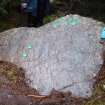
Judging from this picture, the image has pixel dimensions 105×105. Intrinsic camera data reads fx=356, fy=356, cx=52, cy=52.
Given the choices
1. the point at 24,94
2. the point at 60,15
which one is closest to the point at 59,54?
the point at 24,94

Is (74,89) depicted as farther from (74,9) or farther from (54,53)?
(74,9)

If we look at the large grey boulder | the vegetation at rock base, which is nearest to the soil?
the vegetation at rock base

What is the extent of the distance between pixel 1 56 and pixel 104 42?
6.64ft

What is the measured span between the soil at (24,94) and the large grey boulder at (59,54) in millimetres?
109

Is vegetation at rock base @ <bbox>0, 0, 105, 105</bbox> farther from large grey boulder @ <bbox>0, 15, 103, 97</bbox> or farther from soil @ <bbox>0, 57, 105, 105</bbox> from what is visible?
large grey boulder @ <bbox>0, 15, 103, 97</bbox>

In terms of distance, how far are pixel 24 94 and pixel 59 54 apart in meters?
1.05

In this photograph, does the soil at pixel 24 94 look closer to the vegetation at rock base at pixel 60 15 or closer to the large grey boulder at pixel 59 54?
the vegetation at rock base at pixel 60 15

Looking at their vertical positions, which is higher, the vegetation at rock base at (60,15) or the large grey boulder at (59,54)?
the large grey boulder at (59,54)

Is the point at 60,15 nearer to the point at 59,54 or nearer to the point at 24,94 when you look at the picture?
the point at 59,54

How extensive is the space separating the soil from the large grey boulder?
0.36ft

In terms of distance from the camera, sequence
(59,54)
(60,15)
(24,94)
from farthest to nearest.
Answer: (60,15)
(59,54)
(24,94)

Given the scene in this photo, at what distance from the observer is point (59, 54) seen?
6.67 m

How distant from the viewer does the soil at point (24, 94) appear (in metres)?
5.96

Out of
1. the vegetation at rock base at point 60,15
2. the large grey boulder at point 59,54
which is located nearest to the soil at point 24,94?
the vegetation at rock base at point 60,15
